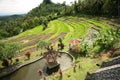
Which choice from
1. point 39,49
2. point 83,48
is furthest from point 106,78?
point 39,49

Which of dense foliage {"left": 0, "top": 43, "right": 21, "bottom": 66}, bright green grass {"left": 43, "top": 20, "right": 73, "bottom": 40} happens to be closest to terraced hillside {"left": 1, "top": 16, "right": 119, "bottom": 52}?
bright green grass {"left": 43, "top": 20, "right": 73, "bottom": 40}

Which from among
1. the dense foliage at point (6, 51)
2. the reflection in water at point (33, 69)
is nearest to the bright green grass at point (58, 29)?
the reflection in water at point (33, 69)

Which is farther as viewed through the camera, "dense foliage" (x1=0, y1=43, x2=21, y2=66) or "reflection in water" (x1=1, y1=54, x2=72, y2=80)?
"dense foliage" (x1=0, y1=43, x2=21, y2=66)

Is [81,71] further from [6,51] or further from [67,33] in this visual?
[67,33]

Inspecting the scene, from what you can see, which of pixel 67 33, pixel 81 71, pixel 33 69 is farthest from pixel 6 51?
pixel 67 33

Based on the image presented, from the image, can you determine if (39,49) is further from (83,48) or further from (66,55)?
(83,48)

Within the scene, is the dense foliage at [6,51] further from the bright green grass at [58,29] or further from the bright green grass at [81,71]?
the bright green grass at [58,29]

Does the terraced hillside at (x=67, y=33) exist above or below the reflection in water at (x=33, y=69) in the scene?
above

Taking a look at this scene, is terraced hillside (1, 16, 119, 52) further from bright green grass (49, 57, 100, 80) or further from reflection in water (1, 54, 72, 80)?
bright green grass (49, 57, 100, 80)

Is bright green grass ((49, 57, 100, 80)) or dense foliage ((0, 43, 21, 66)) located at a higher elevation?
dense foliage ((0, 43, 21, 66))

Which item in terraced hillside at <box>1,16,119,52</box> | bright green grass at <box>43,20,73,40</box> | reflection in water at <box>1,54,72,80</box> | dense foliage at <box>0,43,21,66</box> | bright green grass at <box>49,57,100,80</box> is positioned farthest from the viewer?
bright green grass at <box>43,20,73,40</box>

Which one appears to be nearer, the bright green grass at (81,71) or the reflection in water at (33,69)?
the bright green grass at (81,71)
